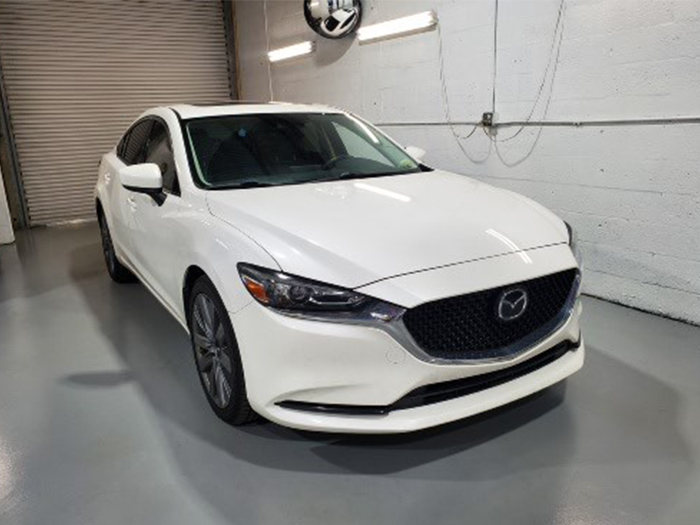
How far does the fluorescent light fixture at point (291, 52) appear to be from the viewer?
6266mm

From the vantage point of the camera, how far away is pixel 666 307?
3262mm

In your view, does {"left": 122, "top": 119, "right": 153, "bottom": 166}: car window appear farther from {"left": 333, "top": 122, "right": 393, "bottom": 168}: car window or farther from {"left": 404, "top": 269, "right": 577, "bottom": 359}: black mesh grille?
{"left": 404, "top": 269, "right": 577, "bottom": 359}: black mesh grille

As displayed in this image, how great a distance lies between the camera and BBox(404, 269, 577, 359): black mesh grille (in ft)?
5.75

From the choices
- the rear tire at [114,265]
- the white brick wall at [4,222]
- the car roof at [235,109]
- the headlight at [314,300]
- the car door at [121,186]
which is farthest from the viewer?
the white brick wall at [4,222]

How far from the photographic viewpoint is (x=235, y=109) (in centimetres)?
301

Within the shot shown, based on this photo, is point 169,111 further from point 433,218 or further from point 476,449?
point 476,449

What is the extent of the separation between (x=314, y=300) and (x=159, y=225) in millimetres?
1204

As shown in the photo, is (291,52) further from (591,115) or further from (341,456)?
(341,456)

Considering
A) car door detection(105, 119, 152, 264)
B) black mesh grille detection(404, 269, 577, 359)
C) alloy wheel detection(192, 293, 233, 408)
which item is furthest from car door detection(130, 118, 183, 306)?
black mesh grille detection(404, 269, 577, 359)

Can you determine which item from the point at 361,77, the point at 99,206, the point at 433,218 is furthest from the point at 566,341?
the point at 361,77

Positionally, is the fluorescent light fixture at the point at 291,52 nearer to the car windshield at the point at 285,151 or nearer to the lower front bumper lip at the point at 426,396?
the car windshield at the point at 285,151

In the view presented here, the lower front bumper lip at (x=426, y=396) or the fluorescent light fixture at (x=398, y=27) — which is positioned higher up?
the fluorescent light fixture at (x=398, y=27)

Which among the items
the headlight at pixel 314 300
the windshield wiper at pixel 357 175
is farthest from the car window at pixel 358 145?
the headlight at pixel 314 300

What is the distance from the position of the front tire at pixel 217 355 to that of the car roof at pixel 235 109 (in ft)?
3.61
